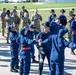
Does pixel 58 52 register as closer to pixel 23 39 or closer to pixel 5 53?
pixel 23 39

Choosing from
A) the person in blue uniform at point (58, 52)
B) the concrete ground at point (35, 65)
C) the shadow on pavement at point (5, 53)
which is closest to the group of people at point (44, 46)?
the person in blue uniform at point (58, 52)

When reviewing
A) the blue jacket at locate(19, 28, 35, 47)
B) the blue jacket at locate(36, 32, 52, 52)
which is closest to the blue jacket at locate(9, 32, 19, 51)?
the blue jacket at locate(19, 28, 35, 47)

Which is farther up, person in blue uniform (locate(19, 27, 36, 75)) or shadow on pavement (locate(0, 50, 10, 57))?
person in blue uniform (locate(19, 27, 36, 75))

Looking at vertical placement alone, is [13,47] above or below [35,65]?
above

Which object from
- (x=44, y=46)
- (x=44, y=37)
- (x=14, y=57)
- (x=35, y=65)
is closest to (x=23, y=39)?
(x=44, y=37)

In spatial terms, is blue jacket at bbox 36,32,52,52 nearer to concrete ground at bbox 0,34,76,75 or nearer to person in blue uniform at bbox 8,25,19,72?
person in blue uniform at bbox 8,25,19,72

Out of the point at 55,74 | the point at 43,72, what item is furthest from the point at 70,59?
the point at 55,74

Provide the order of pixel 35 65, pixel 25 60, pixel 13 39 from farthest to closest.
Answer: pixel 35 65 → pixel 13 39 → pixel 25 60

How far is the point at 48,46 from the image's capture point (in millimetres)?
11000

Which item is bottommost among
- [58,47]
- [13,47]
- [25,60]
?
[25,60]

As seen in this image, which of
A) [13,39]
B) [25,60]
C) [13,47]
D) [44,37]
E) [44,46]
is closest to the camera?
[25,60]

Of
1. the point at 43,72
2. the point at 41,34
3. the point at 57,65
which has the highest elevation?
the point at 41,34

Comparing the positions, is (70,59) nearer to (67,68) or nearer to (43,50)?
(67,68)

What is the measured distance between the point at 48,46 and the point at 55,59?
4.92 feet
